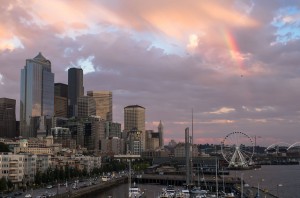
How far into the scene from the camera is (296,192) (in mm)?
101062

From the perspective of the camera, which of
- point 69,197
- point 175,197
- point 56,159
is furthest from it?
point 56,159

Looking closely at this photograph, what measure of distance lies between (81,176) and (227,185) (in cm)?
5234

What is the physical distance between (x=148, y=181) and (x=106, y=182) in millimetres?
26467

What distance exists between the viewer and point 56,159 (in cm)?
15962

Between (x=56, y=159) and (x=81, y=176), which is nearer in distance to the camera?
(x=81, y=176)

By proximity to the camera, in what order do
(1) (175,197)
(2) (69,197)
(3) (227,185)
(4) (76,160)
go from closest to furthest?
(1) (175,197) → (2) (69,197) → (3) (227,185) → (4) (76,160)

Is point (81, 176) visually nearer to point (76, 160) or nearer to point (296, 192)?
point (76, 160)

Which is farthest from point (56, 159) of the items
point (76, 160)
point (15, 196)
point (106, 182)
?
point (15, 196)

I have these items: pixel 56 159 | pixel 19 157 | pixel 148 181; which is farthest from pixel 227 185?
pixel 56 159

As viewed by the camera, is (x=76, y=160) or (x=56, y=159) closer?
(x=56, y=159)

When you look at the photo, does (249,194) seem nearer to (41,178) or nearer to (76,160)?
(41,178)

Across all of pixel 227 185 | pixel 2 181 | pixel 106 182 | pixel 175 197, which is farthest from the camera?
pixel 106 182

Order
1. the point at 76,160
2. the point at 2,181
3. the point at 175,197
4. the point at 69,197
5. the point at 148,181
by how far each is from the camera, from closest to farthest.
Result: the point at 175,197, the point at 69,197, the point at 2,181, the point at 148,181, the point at 76,160

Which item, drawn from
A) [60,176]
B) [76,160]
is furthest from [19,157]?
[76,160]
